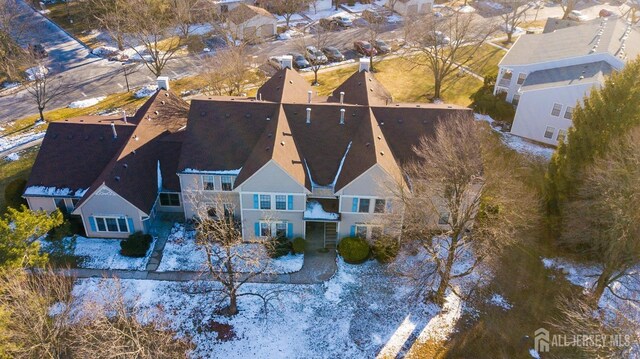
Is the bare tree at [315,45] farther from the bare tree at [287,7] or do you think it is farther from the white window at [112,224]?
the white window at [112,224]

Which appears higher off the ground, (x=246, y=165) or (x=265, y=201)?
(x=246, y=165)

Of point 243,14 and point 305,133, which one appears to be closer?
point 305,133

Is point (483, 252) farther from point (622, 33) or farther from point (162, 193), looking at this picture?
point (622, 33)

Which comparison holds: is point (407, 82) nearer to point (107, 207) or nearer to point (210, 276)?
point (210, 276)

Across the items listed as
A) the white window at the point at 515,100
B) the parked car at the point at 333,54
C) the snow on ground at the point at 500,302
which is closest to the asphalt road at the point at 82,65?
the parked car at the point at 333,54

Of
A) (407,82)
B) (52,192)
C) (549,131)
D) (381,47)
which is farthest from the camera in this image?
(381,47)

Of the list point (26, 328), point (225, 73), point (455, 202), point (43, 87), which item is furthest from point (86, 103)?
point (455, 202)

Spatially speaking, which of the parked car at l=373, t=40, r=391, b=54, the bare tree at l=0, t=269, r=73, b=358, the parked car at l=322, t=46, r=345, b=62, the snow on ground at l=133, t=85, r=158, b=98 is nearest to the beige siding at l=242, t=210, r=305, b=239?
the bare tree at l=0, t=269, r=73, b=358

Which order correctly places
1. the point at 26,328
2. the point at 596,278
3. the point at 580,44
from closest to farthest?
the point at 26,328 < the point at 596,278 < the point at 580,44
